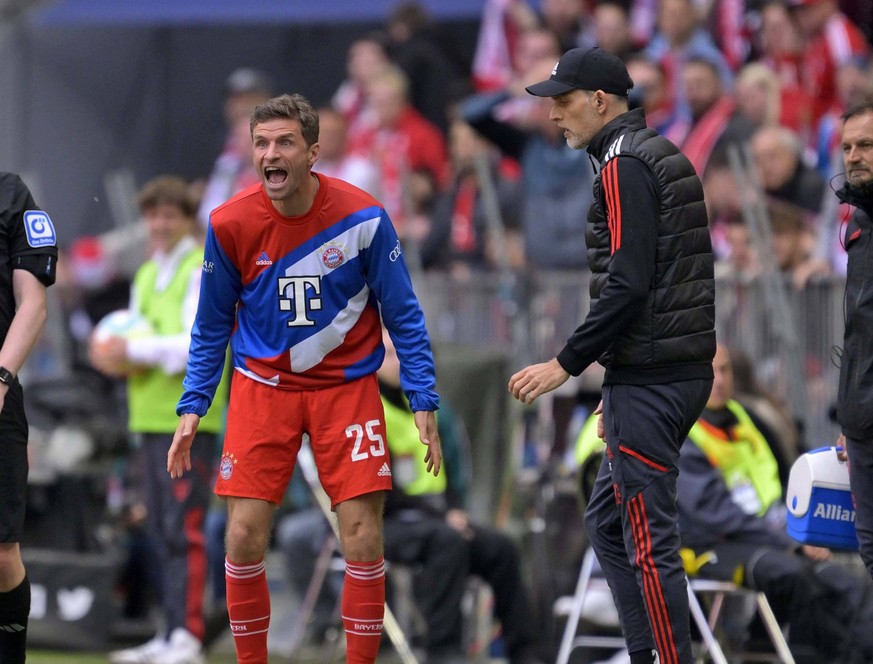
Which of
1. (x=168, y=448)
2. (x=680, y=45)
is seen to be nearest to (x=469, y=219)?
(x=680, y=45)

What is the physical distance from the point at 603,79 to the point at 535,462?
436 centimetres

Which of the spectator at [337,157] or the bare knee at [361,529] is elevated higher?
the spectator at [337,157]

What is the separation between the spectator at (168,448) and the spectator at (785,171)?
3715 mm

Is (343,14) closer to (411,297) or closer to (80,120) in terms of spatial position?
(80,120)

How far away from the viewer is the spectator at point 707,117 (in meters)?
10.4

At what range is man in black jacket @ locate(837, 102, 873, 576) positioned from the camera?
5.83 metres

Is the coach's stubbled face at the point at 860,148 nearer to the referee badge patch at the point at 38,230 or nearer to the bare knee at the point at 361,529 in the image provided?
the bare knee at the point at 361,529

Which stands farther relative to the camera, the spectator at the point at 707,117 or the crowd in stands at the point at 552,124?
the spectator at the point at 707,117

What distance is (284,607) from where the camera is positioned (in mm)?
9781

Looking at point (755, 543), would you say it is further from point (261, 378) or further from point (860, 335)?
point (261, 378)

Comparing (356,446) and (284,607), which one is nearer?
(356,446)

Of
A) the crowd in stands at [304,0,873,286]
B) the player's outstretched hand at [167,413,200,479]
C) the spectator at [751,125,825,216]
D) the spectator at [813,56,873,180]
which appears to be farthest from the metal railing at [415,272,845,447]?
the player's outstretched hand at [167,413,200,479]

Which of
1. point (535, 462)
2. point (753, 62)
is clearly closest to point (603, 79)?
point (535, 462)

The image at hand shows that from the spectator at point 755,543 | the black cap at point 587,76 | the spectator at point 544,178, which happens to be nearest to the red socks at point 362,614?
the black cap at point 587,76
